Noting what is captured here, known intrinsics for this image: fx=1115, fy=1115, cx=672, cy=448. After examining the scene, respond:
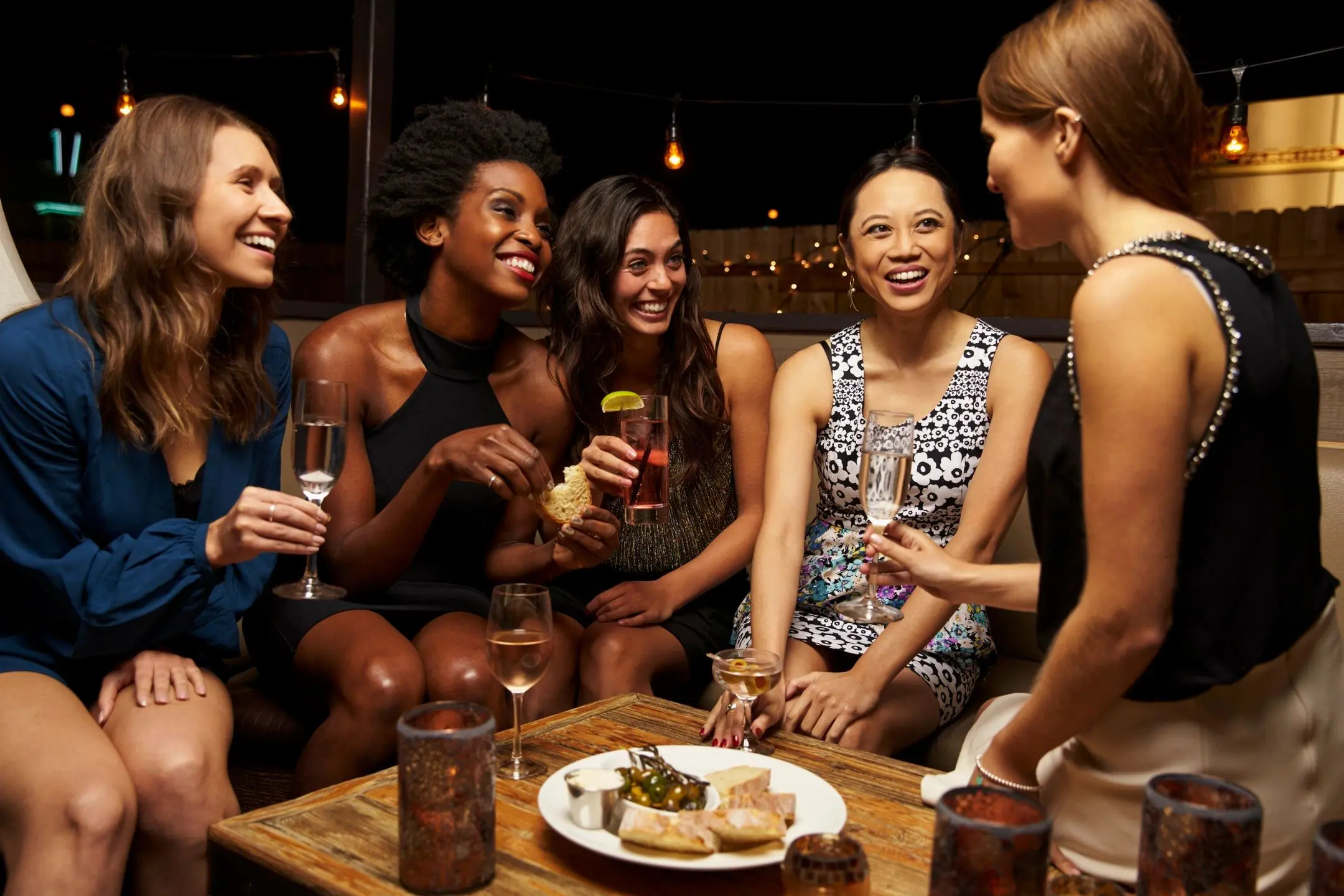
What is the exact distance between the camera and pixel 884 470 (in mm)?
1827

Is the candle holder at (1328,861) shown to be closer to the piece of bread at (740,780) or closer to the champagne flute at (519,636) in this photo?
the piece of bread at (740,780)

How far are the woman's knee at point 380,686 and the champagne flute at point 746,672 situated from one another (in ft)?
2.61

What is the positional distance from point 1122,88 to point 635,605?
5.52ft

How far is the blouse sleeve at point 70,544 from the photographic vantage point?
1.90 meters

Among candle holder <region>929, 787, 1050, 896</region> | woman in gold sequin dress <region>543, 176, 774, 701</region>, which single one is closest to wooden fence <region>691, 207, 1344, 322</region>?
woman in gold sequin dress <region>543, 176, 774, 701</region>

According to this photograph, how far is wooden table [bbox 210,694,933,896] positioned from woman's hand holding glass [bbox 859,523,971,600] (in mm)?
290

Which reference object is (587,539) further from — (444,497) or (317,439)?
(317,439)

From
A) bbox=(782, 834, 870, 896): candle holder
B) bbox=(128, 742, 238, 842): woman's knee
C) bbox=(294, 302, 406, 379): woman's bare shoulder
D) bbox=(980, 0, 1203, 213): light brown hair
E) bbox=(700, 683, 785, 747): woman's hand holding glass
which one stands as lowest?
bbox=(128, 742, 238, 842): woman's knee

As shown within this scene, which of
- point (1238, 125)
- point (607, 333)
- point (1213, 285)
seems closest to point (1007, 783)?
point (1213, 285)

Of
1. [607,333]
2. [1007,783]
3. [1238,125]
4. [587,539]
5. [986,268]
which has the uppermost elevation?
[1238,125]

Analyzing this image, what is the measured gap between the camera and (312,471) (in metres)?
1.87

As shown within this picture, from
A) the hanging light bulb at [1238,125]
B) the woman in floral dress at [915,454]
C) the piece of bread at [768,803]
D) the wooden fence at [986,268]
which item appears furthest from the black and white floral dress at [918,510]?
the wooden fence at [986,268]

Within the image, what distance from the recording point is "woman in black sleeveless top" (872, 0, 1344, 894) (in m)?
1.20

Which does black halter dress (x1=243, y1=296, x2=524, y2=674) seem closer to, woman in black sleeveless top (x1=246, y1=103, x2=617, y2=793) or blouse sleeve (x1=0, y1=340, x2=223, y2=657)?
woman in black sleeveless top (x1=246, y1=103, x2=617, y2=793)
